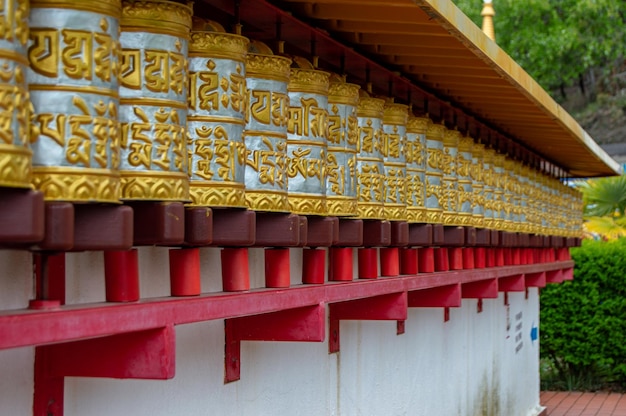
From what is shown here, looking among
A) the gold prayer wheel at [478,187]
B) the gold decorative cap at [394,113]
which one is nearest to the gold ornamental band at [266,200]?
the gold decorative cap at [394,113]

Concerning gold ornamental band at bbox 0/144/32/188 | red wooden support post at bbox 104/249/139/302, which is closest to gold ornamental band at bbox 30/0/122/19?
gold ornamental band at bbox 0/144/32/188

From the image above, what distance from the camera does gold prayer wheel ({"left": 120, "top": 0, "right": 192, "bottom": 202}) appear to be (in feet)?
10.9

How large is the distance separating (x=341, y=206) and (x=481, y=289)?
480 cm

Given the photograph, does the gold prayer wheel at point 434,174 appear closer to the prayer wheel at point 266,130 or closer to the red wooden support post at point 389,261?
the red wooden support post at point 389,261

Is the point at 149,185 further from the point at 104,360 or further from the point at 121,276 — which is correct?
the point at 104,360

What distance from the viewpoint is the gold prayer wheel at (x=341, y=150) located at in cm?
508

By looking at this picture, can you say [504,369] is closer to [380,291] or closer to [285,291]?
[380,291]

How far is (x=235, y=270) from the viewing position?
169 inches

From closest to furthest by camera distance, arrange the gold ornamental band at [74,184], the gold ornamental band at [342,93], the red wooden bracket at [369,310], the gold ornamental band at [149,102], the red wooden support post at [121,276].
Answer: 1. the gold ornamental band at [74,184]
2. the gold ornamental band at [149,102]
3. the red wooden support post at [121,276]
4. the gold ornamental band at [342,93]
5. the red wooden bracket at [369,310]

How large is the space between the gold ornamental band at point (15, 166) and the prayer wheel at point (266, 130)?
151 centimetres

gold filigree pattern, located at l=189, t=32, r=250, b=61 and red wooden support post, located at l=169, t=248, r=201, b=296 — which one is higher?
gold filigree pattern, located at l=189, t=32, r=250, b=61

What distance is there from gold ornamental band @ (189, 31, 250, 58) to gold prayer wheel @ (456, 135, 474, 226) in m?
4.22

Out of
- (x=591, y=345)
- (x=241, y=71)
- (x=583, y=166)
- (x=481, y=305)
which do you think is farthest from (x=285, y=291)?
(x=591, y=345)

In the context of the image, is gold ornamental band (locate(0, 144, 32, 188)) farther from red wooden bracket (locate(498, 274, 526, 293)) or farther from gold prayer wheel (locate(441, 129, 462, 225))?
red wooden bracket (locate(498, 274, 526, 293))
